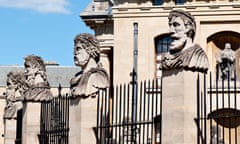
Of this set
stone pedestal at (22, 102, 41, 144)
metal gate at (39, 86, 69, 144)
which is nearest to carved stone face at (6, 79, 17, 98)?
stone pedestal at (22, 102, 41, 144)

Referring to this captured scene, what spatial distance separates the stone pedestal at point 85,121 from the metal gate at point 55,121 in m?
0.87

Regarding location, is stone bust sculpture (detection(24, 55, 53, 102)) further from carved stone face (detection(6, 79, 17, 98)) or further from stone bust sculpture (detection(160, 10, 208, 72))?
stone bust sculpture (detection(160, 10, 208, 72))

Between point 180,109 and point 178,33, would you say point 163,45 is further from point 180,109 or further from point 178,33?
point 180,109

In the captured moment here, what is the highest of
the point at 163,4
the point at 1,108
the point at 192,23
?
the point at 163,4

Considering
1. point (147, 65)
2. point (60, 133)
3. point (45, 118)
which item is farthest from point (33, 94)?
point (147, 65)

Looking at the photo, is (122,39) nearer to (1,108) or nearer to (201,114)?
(201,114)

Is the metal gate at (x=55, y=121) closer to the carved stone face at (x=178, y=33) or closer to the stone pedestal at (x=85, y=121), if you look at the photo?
the stone pedestal at (x=85, y=121)

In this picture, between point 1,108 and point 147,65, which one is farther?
point 1,108

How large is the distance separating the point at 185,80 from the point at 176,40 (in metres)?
0.80

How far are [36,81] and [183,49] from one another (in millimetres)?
6445

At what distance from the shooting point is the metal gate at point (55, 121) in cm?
1568

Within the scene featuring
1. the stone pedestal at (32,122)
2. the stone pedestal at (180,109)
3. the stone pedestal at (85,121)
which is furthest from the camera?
the stone pedestal at (32,122)

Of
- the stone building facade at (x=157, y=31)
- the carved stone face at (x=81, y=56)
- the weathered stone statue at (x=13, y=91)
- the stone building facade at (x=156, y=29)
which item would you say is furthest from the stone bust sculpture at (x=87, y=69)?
the stone building facade at (x=156, y=29)

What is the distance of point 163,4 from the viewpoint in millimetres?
34281
